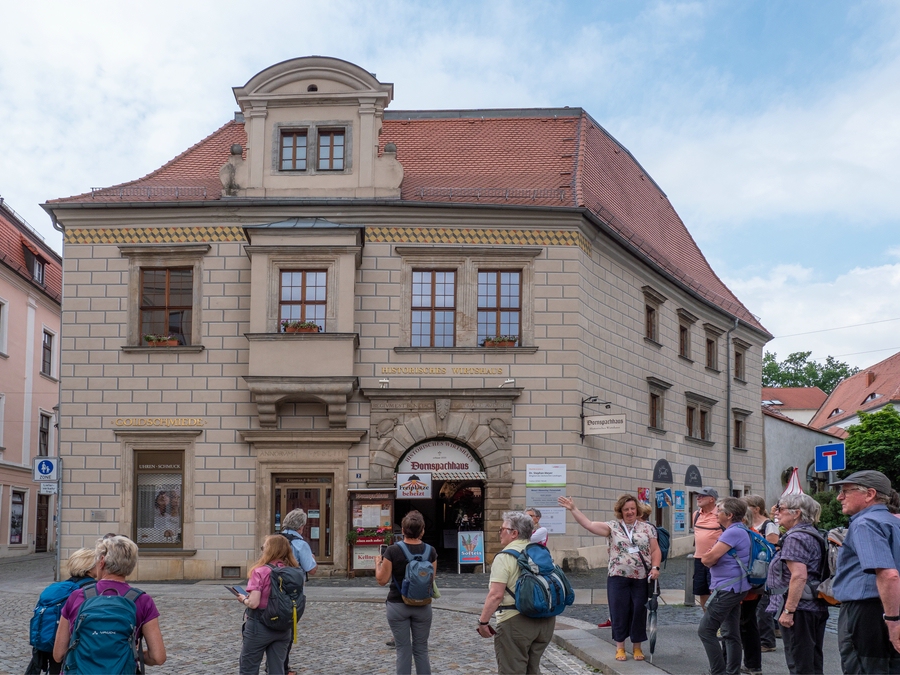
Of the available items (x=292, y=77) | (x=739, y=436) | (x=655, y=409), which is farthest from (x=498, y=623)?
(x=739, y=436)

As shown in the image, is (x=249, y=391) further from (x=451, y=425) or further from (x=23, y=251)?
(x=23, y=251)

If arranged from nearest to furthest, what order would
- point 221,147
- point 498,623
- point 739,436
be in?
point 498,623 < point 221,147 < point 739,436

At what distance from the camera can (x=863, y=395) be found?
74.4m

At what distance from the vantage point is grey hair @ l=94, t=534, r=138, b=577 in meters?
6.39

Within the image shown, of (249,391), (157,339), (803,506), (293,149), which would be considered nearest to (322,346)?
(249,391)

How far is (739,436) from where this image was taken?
3600 centimetres

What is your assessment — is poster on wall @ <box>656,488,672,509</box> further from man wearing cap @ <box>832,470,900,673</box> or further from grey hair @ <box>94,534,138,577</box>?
grey hair @ <box>94,534,138,577</box>

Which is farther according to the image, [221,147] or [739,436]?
[739,436]

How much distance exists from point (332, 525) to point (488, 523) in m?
3.49

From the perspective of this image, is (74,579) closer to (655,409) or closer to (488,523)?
(488,523)

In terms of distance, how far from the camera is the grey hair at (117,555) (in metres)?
6.39

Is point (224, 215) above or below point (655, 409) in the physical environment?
above

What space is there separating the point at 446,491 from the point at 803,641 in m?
18.1

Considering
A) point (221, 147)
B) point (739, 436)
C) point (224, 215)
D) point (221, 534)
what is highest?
point (221, 147)
